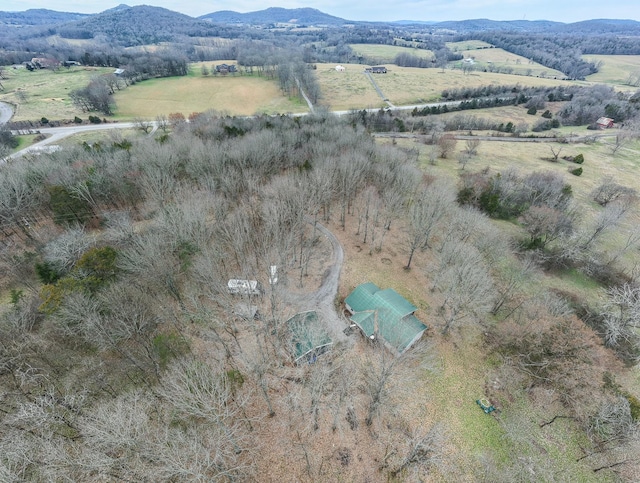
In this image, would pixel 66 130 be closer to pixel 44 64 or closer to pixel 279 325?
pixel 279 325

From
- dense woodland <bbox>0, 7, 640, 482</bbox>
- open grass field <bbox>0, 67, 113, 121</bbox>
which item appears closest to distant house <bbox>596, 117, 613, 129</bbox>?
dense woodland <bbox>0, 7, 640, 482</bbox>

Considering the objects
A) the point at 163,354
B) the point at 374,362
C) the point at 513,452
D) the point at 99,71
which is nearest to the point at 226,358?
the point at 163,354

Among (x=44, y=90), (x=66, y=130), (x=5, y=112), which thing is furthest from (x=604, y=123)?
(x=44, y=90)

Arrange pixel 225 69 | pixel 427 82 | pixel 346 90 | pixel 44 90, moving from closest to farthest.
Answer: pixel 44 90, pixel 346 90, pixel 427 82, pixel 225 69

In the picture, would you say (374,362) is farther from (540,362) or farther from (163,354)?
(163,354)

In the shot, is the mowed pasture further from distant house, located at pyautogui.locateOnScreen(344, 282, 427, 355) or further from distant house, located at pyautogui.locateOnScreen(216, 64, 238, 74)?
distant house, located at pyautogui.locateOnScreen(344, 282, 427, 355)

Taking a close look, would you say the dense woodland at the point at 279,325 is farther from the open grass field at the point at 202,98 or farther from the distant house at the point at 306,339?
the open grass field at the point at 202,98
